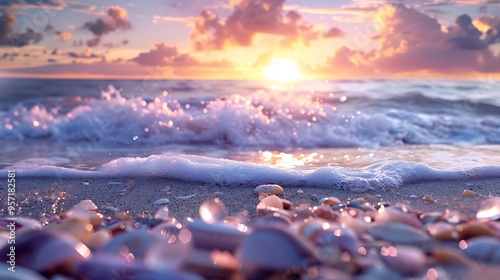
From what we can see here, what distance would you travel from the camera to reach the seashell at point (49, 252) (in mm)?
1299

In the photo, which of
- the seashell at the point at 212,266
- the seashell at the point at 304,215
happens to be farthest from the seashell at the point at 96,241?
the seashell at the point at 304,215

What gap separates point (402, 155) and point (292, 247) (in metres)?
3.43

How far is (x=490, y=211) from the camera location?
2.06 meters

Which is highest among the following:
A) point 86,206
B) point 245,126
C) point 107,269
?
point 245,126

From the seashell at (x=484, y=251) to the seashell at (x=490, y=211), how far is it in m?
0.61

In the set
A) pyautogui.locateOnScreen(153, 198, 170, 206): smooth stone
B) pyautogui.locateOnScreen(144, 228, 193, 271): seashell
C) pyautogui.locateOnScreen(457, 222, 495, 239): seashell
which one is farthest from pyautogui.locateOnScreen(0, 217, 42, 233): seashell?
pyautogui.locateOnScreen(457, 222, 495, 239): seashell

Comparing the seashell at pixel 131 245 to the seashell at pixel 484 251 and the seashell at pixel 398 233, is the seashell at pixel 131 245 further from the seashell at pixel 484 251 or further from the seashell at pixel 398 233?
the seashell at pixel 484 251

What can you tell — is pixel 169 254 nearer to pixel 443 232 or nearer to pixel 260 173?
pixel 443 232

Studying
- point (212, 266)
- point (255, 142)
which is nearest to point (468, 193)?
point (212, 266)

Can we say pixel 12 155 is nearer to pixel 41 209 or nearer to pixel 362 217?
pixel 41 209

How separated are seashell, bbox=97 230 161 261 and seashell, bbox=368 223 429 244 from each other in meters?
0.72

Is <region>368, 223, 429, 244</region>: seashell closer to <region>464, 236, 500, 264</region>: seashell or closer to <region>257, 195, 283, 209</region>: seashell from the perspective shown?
<region>464, 236, 500, 264</region>: seashell

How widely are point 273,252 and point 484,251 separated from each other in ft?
2.11

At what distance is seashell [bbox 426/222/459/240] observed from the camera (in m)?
1.64
